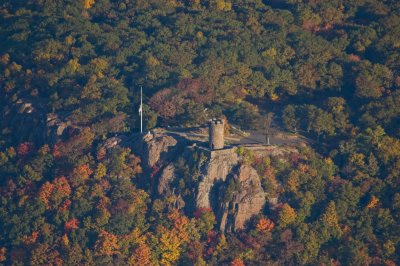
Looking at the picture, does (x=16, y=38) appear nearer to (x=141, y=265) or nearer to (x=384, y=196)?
(x=141, y=265)

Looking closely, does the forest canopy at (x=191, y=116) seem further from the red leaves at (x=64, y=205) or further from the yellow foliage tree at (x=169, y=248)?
the red leaves at (x=64, y=205)

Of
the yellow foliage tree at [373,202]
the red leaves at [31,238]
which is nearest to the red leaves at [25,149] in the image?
the red leaves at [31,238]

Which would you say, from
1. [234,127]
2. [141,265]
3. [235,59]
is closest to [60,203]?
[141,265]

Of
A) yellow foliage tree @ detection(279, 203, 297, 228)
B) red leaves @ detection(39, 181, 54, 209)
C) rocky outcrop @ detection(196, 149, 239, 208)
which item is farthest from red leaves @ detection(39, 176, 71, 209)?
yellow foliage tree @ detection(279, 203, 297, 228)

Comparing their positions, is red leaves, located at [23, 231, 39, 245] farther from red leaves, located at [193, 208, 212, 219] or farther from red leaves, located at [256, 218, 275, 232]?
red leaves, located at [256, 218, 275, 232]

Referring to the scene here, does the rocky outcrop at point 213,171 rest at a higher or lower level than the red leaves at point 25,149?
higher
